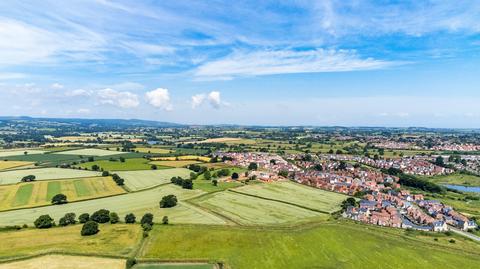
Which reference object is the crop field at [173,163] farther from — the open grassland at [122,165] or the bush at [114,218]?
the bush at [114,218]

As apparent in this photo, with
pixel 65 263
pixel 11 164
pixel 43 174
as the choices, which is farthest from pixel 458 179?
pixel 11 164

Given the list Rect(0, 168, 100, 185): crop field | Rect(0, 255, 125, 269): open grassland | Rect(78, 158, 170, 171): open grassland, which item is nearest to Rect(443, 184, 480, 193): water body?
Rect(78, 158, 170, 171): open grassland

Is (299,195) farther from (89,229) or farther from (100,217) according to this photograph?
(89,229)

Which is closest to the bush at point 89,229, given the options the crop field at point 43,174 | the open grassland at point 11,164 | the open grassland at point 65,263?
the open grassland at point 65,263

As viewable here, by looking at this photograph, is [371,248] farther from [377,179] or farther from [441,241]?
[377,179]

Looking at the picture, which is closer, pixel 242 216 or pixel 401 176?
pixel 242 216

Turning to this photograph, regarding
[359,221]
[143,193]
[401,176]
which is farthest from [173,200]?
[401,176]
